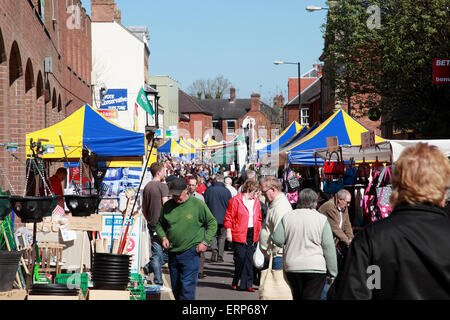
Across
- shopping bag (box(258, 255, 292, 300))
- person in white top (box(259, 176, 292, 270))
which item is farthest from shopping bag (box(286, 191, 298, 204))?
shopping bag (box(258, 255, 292, 300))

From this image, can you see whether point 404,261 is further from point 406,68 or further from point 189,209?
point 406,68

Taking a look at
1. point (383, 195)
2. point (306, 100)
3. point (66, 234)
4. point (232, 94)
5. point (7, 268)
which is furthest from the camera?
point (232, 94)

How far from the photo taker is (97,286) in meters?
7.76

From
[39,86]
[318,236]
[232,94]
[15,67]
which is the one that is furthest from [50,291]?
[232,94]

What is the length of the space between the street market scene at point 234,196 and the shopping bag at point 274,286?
12 millimetres

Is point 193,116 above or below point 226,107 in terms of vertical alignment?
below

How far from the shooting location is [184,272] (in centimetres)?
834

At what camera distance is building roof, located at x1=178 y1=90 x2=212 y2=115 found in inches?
4451

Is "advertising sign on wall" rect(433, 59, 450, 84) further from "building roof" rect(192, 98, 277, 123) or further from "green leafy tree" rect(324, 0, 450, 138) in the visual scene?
"building roof" rect(192, 98, 277, 123)

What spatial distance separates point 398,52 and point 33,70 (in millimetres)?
12109

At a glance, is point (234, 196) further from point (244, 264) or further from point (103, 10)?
point (103, 10)

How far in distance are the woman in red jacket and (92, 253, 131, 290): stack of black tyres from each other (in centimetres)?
462

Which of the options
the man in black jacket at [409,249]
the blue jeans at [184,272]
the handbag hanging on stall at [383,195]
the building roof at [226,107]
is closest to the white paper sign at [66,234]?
the blue jeans at [184,272]

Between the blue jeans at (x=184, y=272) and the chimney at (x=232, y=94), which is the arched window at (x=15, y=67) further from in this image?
the chimney at (x=232, y=94)
